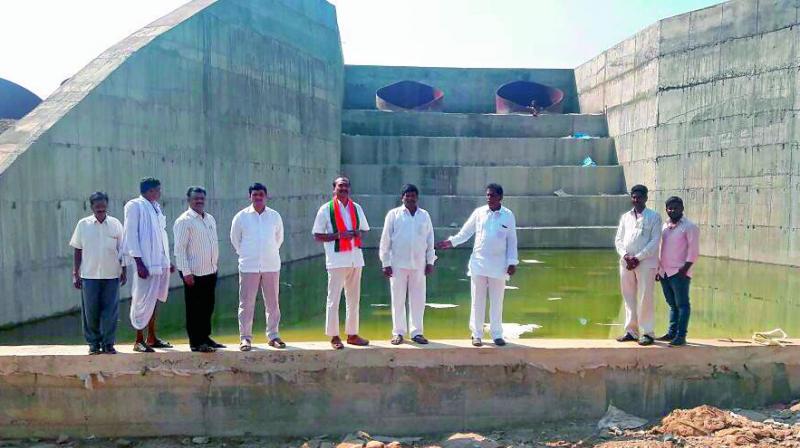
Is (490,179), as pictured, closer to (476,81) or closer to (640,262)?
(476,81)

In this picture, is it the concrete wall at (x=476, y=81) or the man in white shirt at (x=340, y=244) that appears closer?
the man in white shirt at (x=340, y=244)

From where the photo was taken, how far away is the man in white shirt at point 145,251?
4934mm

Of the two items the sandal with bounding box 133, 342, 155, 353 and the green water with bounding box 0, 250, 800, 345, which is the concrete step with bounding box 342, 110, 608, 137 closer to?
the green water with bounding box 0, 250, 800, 345

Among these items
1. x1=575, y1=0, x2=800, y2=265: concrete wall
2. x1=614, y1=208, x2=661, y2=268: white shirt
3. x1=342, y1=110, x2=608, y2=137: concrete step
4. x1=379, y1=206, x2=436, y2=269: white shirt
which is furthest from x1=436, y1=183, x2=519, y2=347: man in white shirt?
x1=342, y1=110, x2=608, y2=137: concrete step

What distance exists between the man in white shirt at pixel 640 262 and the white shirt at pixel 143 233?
12.4ft

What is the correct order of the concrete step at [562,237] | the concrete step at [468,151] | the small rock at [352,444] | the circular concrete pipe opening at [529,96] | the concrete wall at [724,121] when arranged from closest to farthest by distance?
1. the small rock at [352,444]
2. the concrete wall at [724,121]
3. the concrete step at [562,237]
4. the concrete step at [468,151]
5. the circular concrete pipe opening at [529,96]

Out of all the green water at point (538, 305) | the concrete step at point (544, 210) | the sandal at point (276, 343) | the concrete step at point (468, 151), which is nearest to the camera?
the sandal at point (276, 343)

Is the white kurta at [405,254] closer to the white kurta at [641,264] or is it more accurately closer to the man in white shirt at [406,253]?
the man in white shirt at [406,253]

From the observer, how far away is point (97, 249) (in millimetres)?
5020

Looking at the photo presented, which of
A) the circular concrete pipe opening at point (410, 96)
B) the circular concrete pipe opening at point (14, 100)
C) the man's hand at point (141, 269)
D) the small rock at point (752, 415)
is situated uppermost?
the circular concrete pipe opening at point (410, 96)

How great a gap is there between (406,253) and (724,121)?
11432 millimetres

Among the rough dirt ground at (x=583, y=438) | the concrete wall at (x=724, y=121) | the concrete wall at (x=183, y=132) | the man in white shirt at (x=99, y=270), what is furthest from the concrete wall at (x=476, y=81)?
the rough dirt ground at (x=583, y=438)

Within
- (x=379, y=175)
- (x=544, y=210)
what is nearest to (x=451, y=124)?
(x=379, y=175)

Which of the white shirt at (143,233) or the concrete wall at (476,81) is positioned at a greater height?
the concrete wall at (476,81)
